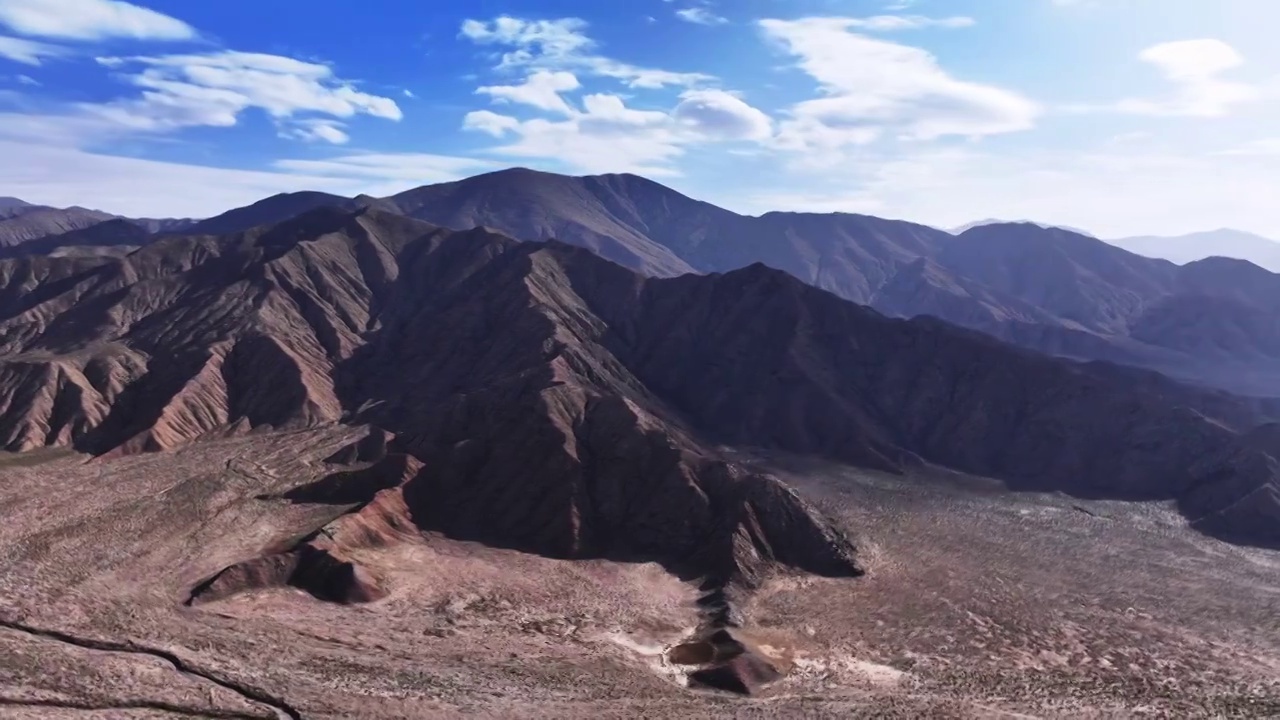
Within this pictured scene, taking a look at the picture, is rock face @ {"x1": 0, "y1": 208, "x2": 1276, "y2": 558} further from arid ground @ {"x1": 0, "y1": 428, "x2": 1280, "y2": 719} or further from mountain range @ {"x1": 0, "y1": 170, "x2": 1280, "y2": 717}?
arid ground @ {"x1": 0, "y1": 428, "x2": 1280, "y2": 719}

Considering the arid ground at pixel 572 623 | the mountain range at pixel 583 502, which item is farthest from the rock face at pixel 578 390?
the arid ground at pixel 572 623

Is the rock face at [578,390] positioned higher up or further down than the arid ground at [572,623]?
higher up

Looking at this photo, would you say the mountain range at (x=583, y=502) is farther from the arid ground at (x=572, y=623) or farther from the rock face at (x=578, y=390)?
the rock face at (x=578, y=390)

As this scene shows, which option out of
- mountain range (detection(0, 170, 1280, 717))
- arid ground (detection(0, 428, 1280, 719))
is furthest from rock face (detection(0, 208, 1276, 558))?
arid ground (detection(0, 428, 1280, 719))

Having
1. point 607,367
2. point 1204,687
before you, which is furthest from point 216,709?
point 607,367

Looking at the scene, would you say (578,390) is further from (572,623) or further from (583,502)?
(572,623)

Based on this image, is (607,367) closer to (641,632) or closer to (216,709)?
(641,632)

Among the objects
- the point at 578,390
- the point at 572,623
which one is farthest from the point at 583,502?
the point at 578,390
